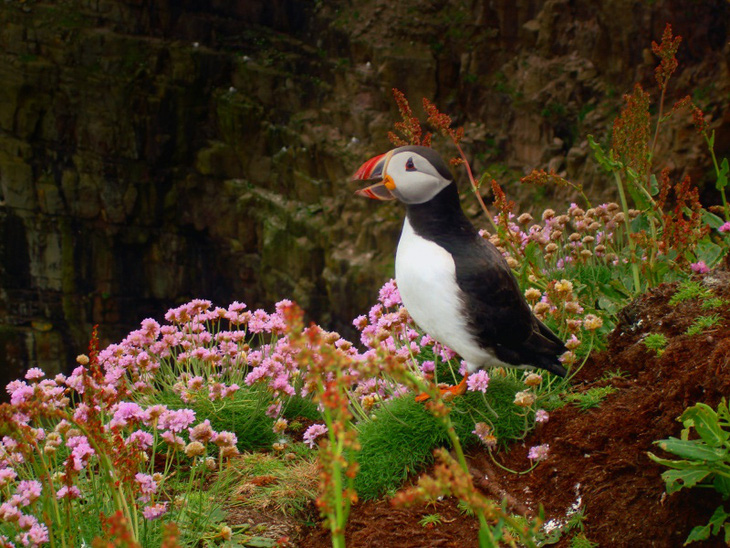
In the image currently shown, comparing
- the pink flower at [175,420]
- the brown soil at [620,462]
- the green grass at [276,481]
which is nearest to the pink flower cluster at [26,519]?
the pink flower at [175,420]

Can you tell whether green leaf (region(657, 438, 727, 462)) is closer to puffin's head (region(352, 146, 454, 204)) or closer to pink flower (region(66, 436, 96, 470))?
puffin's head (region(352, 146, 454, 204))

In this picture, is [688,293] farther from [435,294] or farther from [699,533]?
[699,533]

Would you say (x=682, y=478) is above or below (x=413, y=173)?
below

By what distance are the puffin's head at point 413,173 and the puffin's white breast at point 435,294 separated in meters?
0.16

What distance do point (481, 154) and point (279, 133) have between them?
150 inches

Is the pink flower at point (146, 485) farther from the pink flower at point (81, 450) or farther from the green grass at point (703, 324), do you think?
the green grass at point (703, 324)

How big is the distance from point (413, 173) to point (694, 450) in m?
1.24

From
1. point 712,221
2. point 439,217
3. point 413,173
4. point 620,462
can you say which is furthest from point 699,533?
point 712,221

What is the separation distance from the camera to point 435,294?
231 cm

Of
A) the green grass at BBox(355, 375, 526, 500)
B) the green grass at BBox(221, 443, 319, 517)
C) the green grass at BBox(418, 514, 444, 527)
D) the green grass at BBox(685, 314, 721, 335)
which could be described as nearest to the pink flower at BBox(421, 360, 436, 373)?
the green grass at BBox(355, 375, 526, 500)

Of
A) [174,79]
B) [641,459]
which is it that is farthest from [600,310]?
[174,79]

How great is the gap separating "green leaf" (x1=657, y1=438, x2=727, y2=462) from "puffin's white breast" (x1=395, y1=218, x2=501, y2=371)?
87cm

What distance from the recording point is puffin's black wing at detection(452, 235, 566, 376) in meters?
2.33

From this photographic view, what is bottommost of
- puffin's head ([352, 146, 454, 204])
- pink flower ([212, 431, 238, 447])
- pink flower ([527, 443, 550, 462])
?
pink flower ([527, 443, 550, 462])
